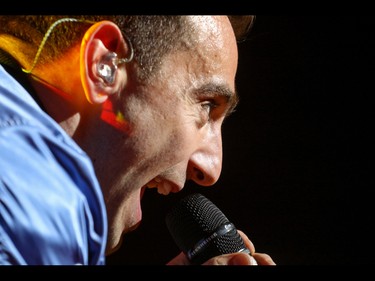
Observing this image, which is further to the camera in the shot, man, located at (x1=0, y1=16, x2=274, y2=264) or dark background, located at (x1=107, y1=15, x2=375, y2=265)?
dark background, located at (x1=107, y1=15, x2=375, y2=265)

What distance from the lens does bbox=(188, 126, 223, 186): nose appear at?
1.46m

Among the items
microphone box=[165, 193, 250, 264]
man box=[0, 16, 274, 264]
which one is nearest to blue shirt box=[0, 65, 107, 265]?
man box=[0, 16, 274, 264]

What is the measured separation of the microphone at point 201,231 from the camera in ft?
4.47

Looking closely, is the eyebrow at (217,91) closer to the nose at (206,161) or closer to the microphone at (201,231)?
the nose at (206,161)

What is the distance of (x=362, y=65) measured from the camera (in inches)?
78.6

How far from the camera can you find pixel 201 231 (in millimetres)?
1380

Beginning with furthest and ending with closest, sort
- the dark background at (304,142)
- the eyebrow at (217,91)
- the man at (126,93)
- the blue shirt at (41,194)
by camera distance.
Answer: the dark background at (304,142), the eyebrow at (217,91), the man at (126,93), the blue shirt at (41,194)

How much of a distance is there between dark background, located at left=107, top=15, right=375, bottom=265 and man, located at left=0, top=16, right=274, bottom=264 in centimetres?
58

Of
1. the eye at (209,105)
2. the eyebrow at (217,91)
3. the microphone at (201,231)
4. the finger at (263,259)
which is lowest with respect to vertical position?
the finger at (263,259)

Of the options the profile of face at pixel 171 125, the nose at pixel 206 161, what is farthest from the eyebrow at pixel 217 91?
the nose at pixel 206 161

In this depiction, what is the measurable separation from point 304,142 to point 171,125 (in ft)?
2.60

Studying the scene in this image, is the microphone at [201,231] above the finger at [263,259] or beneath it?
above

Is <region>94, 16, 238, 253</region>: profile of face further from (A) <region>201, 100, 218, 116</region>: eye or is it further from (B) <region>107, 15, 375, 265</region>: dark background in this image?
(B) <region>107, 15, 375, 265</region>: dark background

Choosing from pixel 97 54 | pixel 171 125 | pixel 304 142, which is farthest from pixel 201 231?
pixel 304 142
